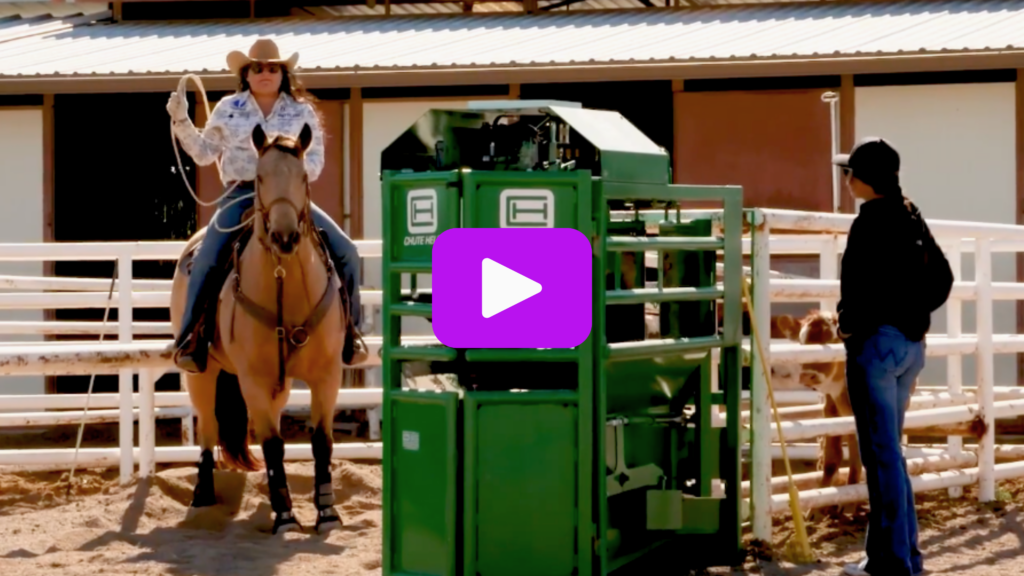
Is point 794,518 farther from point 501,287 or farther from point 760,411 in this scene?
Result: point 501,287

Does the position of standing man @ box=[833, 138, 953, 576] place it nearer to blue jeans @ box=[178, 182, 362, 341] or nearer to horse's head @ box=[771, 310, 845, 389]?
horse's head @ box=[771, 310, 845, 389]

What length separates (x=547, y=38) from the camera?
15.5 meters

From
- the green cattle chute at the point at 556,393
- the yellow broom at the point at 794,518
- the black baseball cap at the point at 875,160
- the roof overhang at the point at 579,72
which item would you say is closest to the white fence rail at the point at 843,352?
the yellow broom at the point at 794,518

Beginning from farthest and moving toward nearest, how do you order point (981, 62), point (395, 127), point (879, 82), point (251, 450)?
point (395, 127) → point (879, 82) → point (981, 62) → point (251, 450)

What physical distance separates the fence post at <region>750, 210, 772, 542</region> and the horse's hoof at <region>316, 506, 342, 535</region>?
214 centimetres

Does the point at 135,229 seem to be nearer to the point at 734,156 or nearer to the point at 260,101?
the point at 734,156

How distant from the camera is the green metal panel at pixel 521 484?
5.48 m

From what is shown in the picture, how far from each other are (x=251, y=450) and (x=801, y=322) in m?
3.34

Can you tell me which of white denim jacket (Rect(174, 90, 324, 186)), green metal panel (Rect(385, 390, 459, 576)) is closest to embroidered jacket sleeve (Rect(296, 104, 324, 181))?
white denim jacket (Rect(174, 90, 324, 186))

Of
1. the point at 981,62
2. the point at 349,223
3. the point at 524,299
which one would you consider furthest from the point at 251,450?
the point at 981,62

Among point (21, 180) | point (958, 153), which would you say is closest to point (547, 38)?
point (958, 153)

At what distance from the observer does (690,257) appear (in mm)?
6668

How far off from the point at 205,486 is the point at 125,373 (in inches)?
45.7

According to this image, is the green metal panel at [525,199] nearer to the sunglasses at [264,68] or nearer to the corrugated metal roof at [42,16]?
the sunglasses at [264,68]
